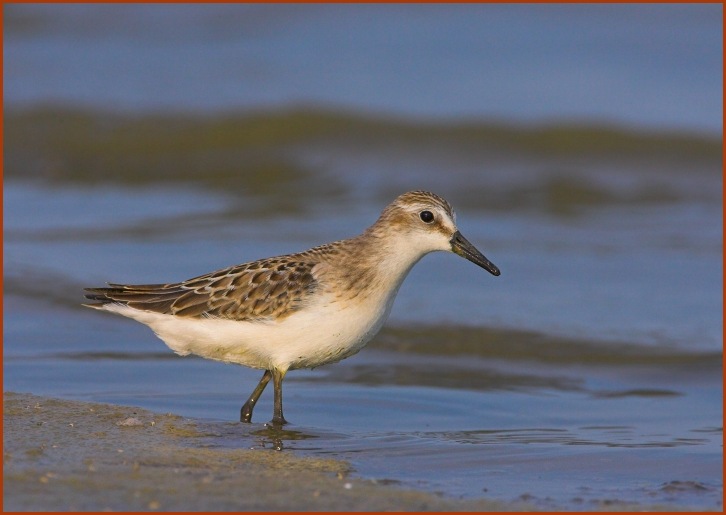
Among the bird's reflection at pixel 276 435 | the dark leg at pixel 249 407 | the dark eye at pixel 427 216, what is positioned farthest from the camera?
the dark eye at pixel 427 216

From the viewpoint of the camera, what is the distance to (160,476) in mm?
6910

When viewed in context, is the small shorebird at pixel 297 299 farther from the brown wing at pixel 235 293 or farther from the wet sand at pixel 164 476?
the wet sand at pixel 164 476

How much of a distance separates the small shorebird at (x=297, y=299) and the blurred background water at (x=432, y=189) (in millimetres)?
560

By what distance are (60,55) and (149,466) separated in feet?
65.2

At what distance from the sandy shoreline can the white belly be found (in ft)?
2.55

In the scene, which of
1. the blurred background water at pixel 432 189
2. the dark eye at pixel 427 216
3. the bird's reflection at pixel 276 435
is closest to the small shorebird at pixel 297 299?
the dark eye at pixel 427 216

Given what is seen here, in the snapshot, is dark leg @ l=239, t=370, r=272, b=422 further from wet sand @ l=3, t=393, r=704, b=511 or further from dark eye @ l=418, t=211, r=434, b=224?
dark eye @ l=418, t=211, r=434, b=224

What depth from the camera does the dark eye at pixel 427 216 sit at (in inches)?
362

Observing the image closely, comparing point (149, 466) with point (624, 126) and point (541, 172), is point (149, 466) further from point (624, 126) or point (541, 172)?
point (624, 126)

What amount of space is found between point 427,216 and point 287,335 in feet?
4.52

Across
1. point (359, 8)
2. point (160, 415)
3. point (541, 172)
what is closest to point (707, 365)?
point (160, 415)

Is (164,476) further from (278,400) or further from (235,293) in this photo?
(235,293)

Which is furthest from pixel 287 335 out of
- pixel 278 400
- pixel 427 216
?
pixel 427 216

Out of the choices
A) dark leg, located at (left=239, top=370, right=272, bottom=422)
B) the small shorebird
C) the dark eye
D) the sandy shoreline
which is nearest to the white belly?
the small shorebird
